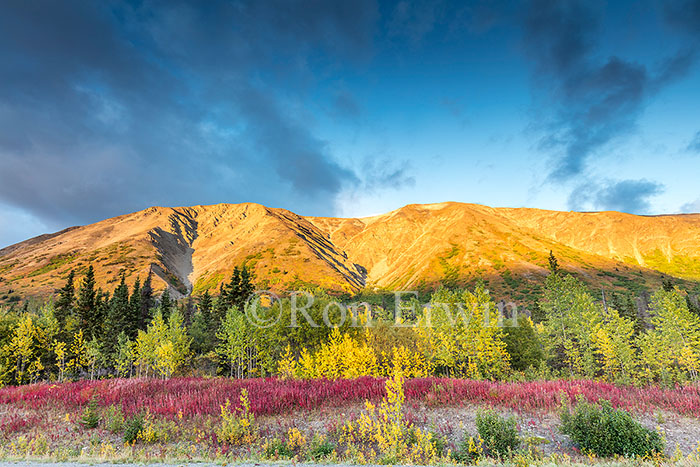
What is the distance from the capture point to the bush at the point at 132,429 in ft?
34.0

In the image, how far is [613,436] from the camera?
28.4 ft

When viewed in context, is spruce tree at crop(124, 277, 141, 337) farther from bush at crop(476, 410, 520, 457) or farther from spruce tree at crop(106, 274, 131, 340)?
bush at crop(476, 410, 520, 457)

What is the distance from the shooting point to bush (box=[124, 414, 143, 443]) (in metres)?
10.4

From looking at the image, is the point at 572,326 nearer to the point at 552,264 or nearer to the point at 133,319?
the point at 552,264

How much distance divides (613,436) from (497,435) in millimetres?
3091

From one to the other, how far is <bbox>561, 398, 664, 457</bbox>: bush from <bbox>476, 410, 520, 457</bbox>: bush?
1.88 metres

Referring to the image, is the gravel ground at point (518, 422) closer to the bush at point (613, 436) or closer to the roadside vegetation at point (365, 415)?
the roadside vegetation at point (365, 415)

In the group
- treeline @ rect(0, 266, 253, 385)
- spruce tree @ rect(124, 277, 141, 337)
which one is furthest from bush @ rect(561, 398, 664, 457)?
spruce tree @ rect(124, 277, 141, 337)

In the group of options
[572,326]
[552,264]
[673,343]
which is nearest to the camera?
[673,343]

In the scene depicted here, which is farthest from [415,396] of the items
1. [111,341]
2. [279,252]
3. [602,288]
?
[279,252]

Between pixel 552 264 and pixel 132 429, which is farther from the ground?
pixel 552 264

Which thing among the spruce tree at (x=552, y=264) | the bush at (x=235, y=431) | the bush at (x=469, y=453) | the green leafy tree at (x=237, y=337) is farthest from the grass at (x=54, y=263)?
the spruce tree at (x=552, y=264)

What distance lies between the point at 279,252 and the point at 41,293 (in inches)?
3724

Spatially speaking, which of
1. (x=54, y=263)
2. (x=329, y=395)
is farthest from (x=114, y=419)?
(x=54, y=263)
